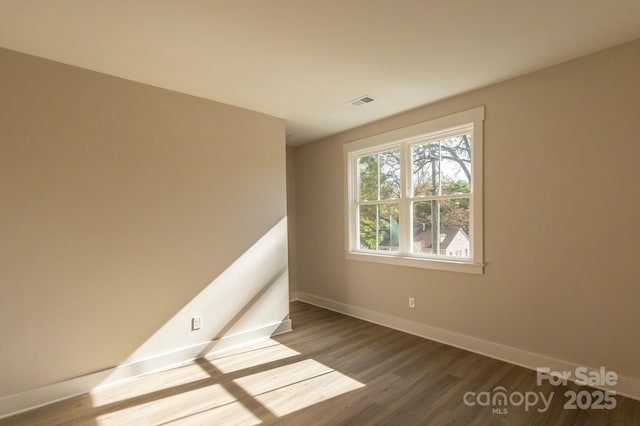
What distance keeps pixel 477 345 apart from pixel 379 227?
1749mm

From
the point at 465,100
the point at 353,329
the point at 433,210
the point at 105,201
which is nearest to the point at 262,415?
the point at 353,329

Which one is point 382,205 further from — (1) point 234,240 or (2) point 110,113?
(2) point 110,113

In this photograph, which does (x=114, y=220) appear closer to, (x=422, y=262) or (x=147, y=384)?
(x=147, y=384)

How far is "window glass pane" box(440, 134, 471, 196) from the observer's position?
11.0ft

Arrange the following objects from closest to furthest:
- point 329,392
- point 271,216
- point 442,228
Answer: point 329,392
point 442,228
point 271,216

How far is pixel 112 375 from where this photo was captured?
2.69 metres

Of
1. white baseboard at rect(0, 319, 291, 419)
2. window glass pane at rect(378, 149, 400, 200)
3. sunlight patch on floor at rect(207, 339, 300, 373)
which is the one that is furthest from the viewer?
window glass pane at rect(378, 149, 400, 200)

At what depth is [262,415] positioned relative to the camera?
7.29 ft

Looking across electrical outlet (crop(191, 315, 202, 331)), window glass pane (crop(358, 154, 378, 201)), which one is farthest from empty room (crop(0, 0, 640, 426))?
window glass pane (crop(358, 154, 378, 201))

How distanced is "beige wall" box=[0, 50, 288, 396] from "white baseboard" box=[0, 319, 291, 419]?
6 cm

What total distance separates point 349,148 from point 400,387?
3.02 m

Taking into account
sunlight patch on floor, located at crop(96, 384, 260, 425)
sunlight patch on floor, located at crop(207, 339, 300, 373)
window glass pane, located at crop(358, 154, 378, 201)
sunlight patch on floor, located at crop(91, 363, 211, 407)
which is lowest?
sunlight patch on floor, located at crop(207, 339, 300, 373)

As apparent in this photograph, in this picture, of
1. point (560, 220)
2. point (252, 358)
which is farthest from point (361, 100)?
point (252, 358)

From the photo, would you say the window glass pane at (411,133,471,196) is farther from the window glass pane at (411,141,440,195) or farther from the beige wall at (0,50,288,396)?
the beige wall at (0,50,288,396)
